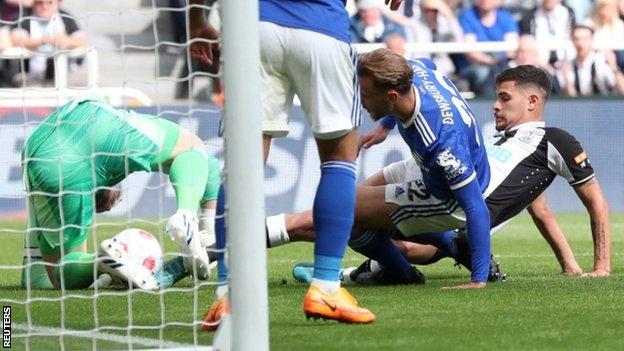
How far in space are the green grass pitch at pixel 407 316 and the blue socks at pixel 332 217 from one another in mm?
225

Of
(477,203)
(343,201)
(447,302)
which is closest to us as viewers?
(343,201)

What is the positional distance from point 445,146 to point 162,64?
30.1ft

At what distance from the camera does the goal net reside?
16.0 feet

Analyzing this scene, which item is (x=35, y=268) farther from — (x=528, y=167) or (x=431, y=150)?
(x=528, y=167)

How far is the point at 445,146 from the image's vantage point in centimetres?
612

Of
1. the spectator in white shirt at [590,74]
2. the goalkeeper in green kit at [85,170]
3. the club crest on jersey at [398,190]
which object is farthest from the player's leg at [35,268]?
the spectator in white shirt at [590,74]

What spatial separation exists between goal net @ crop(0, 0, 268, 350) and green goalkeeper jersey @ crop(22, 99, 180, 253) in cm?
6

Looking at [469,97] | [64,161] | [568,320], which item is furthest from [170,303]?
[469,97]

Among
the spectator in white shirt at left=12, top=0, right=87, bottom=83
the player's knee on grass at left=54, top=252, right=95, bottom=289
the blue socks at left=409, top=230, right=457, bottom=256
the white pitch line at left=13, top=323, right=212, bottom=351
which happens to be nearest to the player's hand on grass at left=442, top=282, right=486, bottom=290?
the blue socks at left=409, top=230, right=457, bottom=256

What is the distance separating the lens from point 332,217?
496cm

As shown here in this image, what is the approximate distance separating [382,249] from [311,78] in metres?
1.90

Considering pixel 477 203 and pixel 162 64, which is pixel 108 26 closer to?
pixel 162 64

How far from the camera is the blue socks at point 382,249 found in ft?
21.6

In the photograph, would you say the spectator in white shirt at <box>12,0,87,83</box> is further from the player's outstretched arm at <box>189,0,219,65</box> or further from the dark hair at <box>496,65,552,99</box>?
the player's outstretched arm at <box>189,0,219,65</box>
